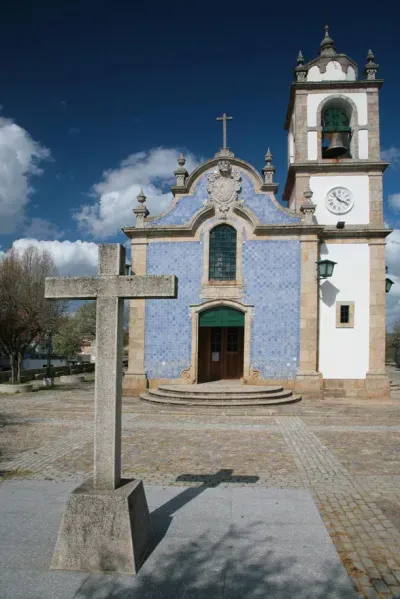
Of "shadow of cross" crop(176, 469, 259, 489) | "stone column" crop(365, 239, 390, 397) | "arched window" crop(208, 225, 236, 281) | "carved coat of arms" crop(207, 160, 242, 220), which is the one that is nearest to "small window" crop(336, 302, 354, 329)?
"stone column" crop(365, 239, 390, 397)

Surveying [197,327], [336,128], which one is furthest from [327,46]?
[197,327]

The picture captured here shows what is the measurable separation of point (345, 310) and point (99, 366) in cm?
1381

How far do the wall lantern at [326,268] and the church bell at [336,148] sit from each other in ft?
15.9

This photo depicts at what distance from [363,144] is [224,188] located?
5.96 meters

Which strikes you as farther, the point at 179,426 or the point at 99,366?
the point at 179,426

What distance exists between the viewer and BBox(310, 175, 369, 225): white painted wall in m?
16.7

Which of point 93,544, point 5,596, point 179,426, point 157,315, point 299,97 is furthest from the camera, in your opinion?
point 299,97

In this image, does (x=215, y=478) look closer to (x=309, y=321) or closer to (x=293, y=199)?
(x=309, y=321)

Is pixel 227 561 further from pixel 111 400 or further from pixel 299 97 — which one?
pixel 299 97

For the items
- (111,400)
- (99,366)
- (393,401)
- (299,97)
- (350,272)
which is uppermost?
(299,97)

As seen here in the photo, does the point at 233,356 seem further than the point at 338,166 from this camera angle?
Yes

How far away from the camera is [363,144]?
1705 cm

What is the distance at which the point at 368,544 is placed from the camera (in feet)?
13.5

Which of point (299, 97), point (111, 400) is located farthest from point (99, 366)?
point (299, 97)
